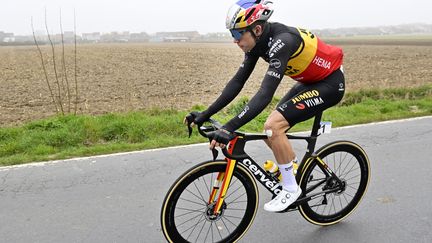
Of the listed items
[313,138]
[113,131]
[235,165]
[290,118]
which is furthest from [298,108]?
[113,131]

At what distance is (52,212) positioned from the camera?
3879 mm

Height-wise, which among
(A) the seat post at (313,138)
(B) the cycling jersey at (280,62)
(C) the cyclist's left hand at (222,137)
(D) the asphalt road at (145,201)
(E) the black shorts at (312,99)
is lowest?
(D) the asphalt road at (145,201)

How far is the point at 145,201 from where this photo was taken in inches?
162

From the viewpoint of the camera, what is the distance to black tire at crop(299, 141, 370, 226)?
11.5 ft

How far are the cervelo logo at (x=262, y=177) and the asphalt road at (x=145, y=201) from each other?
19.1 inches

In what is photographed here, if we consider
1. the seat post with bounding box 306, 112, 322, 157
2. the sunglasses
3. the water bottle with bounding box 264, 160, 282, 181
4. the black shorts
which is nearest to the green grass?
the water bottle with bounding box 264, 160, 282, 181

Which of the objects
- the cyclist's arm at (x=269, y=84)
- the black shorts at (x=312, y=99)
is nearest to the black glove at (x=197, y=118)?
the cyclist's arm at (x=269, y=84)

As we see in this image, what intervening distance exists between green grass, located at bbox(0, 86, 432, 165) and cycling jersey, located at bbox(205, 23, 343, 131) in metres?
3.00

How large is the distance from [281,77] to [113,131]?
4.42 m

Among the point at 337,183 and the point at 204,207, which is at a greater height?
the point at 337,183

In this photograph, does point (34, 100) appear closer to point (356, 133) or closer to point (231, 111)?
point (231, 111)

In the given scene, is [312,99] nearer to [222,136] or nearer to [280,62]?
[280,62]

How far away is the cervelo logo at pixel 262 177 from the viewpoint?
3.10 metres

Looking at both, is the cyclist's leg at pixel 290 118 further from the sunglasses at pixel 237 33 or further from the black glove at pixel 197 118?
the sunglasses at pixel 237 33
